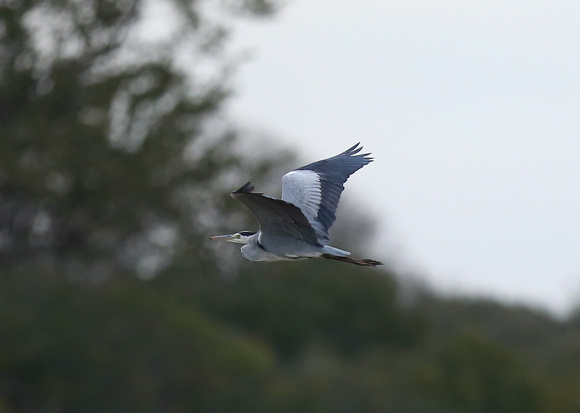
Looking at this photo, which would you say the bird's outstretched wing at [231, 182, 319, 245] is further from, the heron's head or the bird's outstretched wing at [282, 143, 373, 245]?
the heron's head

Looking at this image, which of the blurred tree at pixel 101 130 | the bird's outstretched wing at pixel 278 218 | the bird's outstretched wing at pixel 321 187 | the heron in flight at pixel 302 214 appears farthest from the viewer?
the blurred tree at pixel 101 130

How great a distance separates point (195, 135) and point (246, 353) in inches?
297

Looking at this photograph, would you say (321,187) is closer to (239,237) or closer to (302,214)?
(239,237)

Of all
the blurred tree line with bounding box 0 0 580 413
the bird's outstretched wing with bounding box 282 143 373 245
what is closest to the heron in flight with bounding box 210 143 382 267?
the bird's outstretched wing with bounding box 282 143 373 245

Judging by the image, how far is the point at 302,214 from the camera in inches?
365

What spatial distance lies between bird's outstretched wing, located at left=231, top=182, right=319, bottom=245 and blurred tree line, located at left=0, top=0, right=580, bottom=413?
49.3 ft

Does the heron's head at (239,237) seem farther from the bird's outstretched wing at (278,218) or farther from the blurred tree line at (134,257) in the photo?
the blurred tree line at (134,257)

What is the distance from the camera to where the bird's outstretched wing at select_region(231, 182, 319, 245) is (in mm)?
9047

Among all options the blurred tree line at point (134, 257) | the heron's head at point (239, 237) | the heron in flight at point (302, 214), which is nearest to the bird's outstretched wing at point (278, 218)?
the heron in flight at point (302, 214)

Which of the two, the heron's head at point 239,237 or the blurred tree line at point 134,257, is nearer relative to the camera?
the heron's head at point 239,237

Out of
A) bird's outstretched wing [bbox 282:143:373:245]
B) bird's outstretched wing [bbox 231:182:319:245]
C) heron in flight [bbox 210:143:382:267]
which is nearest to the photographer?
bird's outstretched wing [bbox 231:182:319:245]

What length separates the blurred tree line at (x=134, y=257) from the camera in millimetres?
25156

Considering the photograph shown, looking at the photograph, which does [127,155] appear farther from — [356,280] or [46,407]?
[356,280]

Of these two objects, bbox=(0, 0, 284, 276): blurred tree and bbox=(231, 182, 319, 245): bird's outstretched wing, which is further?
bbox=(0, 0, 284, 276): blurred tree
